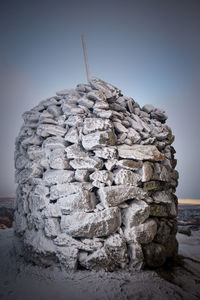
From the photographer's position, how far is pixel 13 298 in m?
2.34

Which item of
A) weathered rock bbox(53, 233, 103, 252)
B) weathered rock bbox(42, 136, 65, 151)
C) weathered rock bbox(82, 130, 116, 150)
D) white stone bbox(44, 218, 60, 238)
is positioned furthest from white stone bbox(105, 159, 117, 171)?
white stone bbox(44, 218, 60, 238)

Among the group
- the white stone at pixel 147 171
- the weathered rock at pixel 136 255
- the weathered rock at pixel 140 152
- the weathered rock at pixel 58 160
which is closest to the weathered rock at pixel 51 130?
the weathered rock at pixel 58 160

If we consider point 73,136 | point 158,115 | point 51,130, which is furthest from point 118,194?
point 158,115

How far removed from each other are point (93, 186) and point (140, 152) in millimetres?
1297

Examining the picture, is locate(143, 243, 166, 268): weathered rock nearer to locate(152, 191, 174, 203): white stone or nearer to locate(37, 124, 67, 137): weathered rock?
locate(152, 191, 174, 203): white stone

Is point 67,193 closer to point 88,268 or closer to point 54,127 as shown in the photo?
point 88,268

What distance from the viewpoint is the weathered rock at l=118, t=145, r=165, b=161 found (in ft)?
11.0

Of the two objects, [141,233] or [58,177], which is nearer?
[141,233]

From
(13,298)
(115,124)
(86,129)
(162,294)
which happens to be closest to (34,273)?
(13,298)

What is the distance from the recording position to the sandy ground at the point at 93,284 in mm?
2348

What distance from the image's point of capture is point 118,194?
302 cm

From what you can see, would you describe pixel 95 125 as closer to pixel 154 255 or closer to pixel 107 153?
pixel 107 153

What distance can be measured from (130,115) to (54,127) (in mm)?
1978

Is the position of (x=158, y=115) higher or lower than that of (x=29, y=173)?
higher
